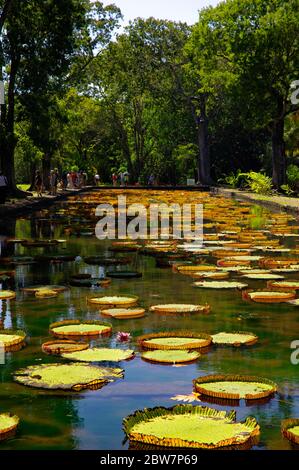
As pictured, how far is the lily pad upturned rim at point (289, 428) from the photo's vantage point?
3.73 m

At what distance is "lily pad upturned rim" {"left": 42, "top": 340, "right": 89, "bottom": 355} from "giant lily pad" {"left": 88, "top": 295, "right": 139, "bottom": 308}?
161cm

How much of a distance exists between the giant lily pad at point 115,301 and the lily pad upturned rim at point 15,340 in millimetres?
1410

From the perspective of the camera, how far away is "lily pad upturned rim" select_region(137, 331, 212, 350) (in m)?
5.62

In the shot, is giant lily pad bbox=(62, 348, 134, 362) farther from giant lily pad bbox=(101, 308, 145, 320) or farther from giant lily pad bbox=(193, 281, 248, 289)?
giant lily pad bbox=(193, 281, 248, 289)

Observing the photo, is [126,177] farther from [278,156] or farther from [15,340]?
[15,340]

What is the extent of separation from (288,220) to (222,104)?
36.1m

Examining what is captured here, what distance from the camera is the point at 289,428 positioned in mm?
3844

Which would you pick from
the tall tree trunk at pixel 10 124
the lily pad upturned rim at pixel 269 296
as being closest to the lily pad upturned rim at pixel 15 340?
the lily pad upturned rim at pixel 269 296

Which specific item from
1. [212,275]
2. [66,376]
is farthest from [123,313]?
[212,275]

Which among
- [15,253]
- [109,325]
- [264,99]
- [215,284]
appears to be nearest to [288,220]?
[15,253]

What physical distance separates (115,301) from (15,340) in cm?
180

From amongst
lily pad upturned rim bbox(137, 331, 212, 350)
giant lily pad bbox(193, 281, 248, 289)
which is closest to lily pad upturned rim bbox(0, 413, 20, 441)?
lily pad upturned rim bbox(137, 331, 212, 350)
